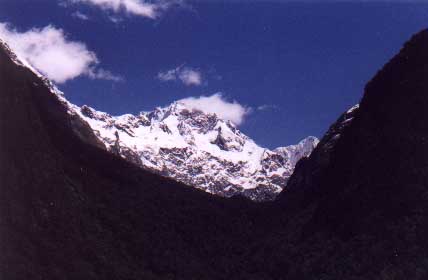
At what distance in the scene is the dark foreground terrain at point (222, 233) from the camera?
12500cm

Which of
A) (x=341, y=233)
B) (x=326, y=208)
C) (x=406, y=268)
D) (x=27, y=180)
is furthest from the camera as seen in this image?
(x=326, y=208)

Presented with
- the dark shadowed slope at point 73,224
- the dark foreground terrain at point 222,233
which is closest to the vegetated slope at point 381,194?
the dark foreground terrain at point 222,233

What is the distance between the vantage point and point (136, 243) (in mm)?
160625

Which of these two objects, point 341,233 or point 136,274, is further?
point 341,233

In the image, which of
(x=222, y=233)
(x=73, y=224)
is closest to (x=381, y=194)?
(x=222, y=233)

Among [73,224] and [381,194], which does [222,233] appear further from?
[73,224]

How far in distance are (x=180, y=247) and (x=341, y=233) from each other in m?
46.0

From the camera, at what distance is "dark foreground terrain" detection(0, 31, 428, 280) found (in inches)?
4921

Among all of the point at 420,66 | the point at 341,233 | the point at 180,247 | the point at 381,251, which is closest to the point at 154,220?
the point at 180,247

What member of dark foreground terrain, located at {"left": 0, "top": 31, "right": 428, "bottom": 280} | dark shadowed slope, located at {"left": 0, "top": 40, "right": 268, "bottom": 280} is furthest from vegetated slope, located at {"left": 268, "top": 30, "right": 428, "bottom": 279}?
dark shadowed slope, located at {"left": 0, "top": 40, "right": 268, "bottom": 280}

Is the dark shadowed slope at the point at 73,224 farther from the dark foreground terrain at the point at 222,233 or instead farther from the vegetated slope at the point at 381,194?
the vegetated slope at the point at 381,194

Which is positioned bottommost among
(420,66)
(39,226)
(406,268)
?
(406,268)

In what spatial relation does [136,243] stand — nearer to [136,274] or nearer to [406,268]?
[136,274]

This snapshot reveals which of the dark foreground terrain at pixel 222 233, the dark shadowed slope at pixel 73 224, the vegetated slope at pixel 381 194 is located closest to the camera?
the dark shadowed slope at pixel 73 224
